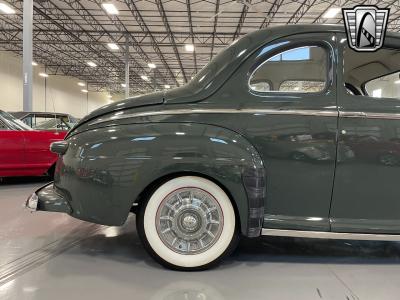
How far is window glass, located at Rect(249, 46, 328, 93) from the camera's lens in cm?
296

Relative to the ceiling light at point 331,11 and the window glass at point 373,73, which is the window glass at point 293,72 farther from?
the ceiling light at point 331,11

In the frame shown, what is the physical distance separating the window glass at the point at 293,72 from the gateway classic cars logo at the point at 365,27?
0.27 m

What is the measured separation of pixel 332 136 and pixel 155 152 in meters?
1.23

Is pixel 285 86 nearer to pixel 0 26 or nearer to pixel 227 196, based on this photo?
pixel 227 196

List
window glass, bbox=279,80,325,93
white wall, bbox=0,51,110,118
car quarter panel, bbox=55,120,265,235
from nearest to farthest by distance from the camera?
car quarter panel, bbox=55,120,265,235
window glass, bbox=279,80,325,93
white wall, bbox=0,51,110,118

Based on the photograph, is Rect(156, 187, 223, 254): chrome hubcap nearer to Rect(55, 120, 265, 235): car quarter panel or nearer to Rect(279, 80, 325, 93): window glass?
Rect(55, 120, 265, 235): car quarter panel

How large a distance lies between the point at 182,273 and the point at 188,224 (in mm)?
339

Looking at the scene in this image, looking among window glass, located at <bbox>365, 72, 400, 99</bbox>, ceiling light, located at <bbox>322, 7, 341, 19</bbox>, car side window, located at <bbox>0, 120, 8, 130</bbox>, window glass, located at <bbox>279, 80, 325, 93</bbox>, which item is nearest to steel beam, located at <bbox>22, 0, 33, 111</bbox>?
car side window, located at <bbox>0, 120, 8, 130</bbox>

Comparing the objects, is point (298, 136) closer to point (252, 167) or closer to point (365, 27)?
point (252, 167)

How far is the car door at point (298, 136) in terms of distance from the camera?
2855 mm

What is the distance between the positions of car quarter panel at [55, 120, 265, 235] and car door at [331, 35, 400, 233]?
59 centimetres

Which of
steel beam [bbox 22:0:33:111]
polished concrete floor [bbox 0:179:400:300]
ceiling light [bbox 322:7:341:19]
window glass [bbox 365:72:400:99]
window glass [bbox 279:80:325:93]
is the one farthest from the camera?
ceiling light [bbox 322:7:341:19]

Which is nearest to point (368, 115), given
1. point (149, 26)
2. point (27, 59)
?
point (27, 59)

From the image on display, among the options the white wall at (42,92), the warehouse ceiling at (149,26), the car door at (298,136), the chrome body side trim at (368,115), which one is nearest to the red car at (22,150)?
the car door at (298,136)
